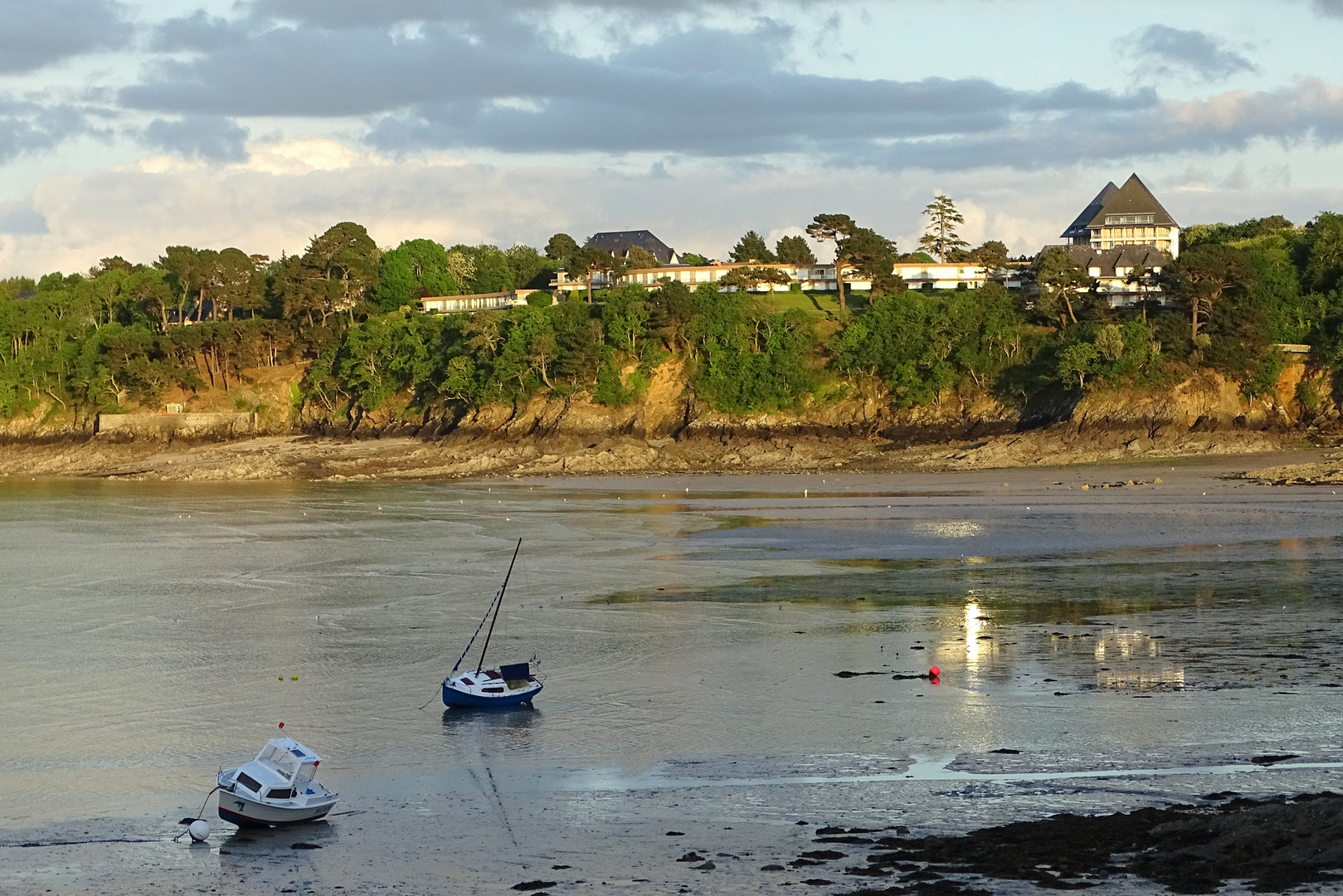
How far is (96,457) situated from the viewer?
3339 inches

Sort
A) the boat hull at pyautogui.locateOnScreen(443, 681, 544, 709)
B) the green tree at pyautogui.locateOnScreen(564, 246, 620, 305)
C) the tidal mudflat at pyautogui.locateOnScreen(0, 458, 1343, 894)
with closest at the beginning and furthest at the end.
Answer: the tidal mudflat at pyautogui.locateOnScreen(0, 458, 1343, 894) → the boat hull at pyautogui.locateOnScreen(443, 681, 544, 709) → the green tree at pyautogui.locateOnScreen(564, 246, 620, 305)

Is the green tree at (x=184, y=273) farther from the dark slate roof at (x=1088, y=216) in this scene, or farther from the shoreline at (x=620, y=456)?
the dark slate roof at (x=1088, y=216)

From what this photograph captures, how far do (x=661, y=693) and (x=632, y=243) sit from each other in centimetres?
9652

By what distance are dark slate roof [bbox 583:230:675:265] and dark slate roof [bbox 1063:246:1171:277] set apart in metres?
35.3

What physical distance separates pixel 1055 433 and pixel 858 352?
48.6 feet

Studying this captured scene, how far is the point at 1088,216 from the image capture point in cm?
11462

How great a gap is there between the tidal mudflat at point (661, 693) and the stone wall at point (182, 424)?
4832 cm

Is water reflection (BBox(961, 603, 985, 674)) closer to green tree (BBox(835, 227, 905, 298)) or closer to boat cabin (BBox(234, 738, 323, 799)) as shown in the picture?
boat cabin (BBox(234, 738, 323, 799))

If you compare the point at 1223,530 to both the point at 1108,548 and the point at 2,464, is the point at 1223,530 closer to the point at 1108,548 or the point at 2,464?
the point at 1108,548

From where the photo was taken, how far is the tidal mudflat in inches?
549

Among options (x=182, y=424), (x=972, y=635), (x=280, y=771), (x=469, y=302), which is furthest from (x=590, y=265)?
(x=280, y=771)

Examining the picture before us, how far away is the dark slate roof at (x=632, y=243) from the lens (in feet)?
374

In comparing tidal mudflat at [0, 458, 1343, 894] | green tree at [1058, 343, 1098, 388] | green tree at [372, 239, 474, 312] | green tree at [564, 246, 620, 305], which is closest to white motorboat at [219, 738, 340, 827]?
tidal mudflat at [0, 458, 1343, 894]

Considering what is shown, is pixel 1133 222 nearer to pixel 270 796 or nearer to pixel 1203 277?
pixel 1203 277
